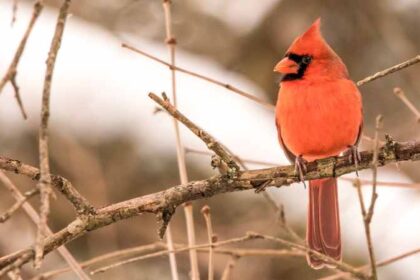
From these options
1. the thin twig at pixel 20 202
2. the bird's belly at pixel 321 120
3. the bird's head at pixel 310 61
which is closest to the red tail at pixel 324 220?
the bird's belly at pixel 321 120

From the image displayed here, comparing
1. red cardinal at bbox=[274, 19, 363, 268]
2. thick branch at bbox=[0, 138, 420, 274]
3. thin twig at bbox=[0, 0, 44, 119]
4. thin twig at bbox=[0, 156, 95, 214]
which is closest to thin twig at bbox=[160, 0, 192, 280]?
thick branch at bbox=[0, 138, 420, 274]

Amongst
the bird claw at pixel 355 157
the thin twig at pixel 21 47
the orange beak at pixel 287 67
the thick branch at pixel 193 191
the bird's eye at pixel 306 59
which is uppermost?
the bird's eye at pixel 306 59

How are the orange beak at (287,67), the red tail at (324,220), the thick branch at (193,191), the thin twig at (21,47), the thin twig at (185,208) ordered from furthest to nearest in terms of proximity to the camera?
the red tail at (324,220) → the orange beak at (287,67) → the thin twig at (185,208) → the thick branch at (193,191) → the thin twig at (21,47)

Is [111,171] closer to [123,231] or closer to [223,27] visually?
[123,231]

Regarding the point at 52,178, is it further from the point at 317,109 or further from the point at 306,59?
the point at 306,59

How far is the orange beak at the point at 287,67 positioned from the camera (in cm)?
280

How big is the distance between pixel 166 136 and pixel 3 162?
3171mm

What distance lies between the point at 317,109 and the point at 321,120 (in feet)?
0.13

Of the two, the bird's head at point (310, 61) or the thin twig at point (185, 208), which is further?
the bird's head at point (310, 61)

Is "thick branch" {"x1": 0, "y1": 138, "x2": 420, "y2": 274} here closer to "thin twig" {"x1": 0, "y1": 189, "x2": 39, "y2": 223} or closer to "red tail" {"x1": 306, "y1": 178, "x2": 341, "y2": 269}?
"thin twig" {"x1": 0, "y1": 189, "x2": 39, "y2": 223}

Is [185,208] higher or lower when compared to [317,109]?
lower

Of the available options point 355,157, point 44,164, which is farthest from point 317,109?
point 44,164

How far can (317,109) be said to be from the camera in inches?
105

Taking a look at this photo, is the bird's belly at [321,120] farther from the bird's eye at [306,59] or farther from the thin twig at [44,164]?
the thin twig at [44,164]
